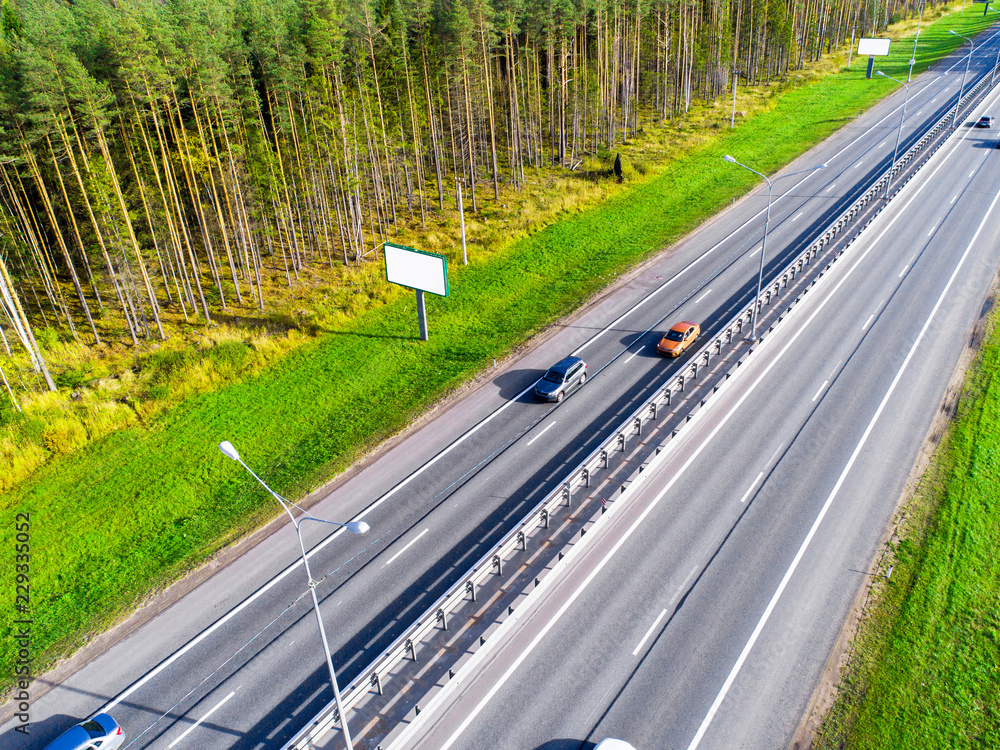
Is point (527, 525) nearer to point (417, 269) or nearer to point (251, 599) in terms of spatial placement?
point (251, 599)

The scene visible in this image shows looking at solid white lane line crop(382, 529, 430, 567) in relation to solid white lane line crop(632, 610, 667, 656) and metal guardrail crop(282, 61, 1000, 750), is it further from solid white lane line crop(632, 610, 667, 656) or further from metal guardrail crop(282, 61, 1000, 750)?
solid white lane line crop(632, 610, 667, 656)

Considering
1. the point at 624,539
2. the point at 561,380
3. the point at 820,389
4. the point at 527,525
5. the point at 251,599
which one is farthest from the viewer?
the point at 561,380

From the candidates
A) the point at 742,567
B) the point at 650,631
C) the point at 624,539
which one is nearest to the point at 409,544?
the point at 624,539

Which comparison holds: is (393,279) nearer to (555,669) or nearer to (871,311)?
(555,669)

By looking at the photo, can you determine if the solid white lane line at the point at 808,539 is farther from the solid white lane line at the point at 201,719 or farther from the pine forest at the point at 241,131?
the pine forest at the point at 241,131

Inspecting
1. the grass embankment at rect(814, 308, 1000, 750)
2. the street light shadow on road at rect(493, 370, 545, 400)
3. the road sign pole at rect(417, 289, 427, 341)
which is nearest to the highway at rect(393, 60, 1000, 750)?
the grass embankment at rect(814, 308, 1000, 750)
